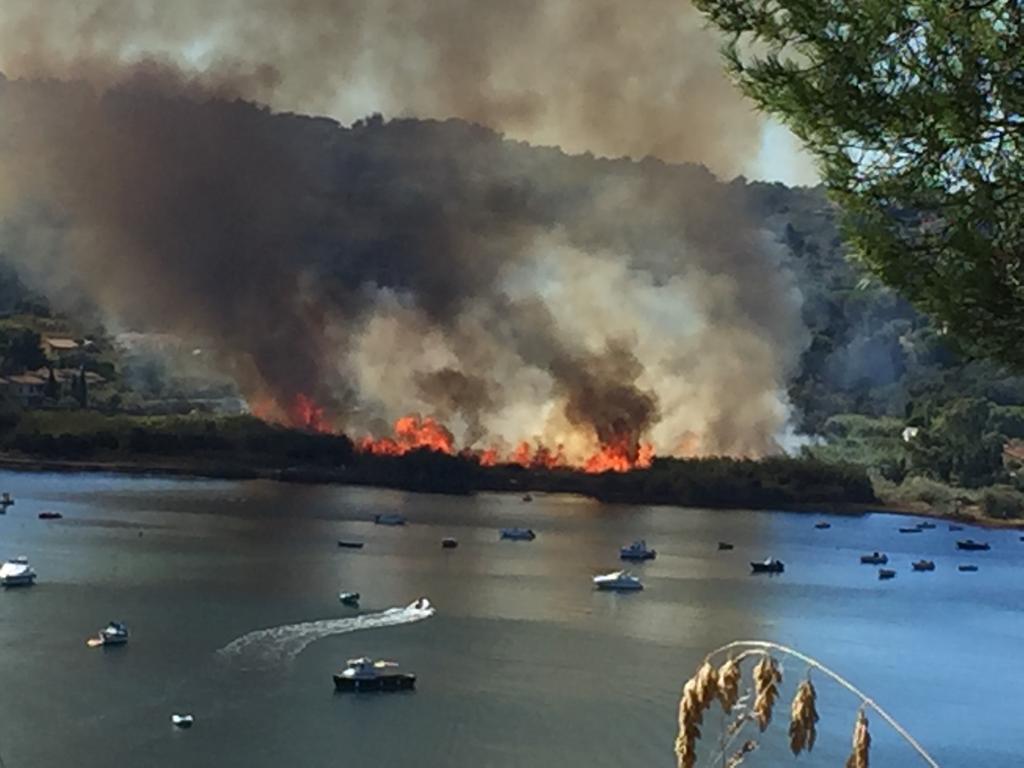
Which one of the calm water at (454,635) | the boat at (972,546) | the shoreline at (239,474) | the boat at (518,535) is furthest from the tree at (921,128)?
the shoreline at (239,474)

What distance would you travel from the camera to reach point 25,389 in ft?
150

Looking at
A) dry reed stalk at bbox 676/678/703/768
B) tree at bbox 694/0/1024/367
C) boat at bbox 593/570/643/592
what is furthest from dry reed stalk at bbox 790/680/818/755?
boat at bbox 593/570/643/592

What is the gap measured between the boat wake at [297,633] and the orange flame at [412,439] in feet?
69.7

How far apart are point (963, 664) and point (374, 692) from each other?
32.0 ft

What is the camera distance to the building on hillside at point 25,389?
45.4m

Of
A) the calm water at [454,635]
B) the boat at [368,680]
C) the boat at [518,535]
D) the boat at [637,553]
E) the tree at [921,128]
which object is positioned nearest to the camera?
the tree at [921,128]

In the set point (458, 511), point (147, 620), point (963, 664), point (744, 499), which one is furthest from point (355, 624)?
point (744, 499)

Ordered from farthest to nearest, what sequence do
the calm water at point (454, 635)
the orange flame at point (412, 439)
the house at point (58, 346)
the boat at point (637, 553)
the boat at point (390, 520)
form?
1. the orange flame at point (412, 439)
2. the house at point (58, 346)
3. the boat at point (390, 520)
4. the boat at point (637, 553)
5. the calm water at point (454, 635)

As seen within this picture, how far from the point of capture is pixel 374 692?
20047mm

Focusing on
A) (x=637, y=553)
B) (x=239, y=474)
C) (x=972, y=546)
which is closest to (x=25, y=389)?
(x=239, y=474)

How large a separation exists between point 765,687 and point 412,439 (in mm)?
47855

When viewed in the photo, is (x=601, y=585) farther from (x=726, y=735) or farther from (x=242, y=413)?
(x=726, y=735)

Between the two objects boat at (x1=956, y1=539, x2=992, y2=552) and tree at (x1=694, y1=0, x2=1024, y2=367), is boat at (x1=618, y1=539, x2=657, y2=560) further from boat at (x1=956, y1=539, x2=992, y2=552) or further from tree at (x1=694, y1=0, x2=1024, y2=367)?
tree at (x1=694, y1=0, x2=1024, y2=367)

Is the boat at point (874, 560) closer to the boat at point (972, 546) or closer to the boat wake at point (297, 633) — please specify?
the boat at point (972, 546)
